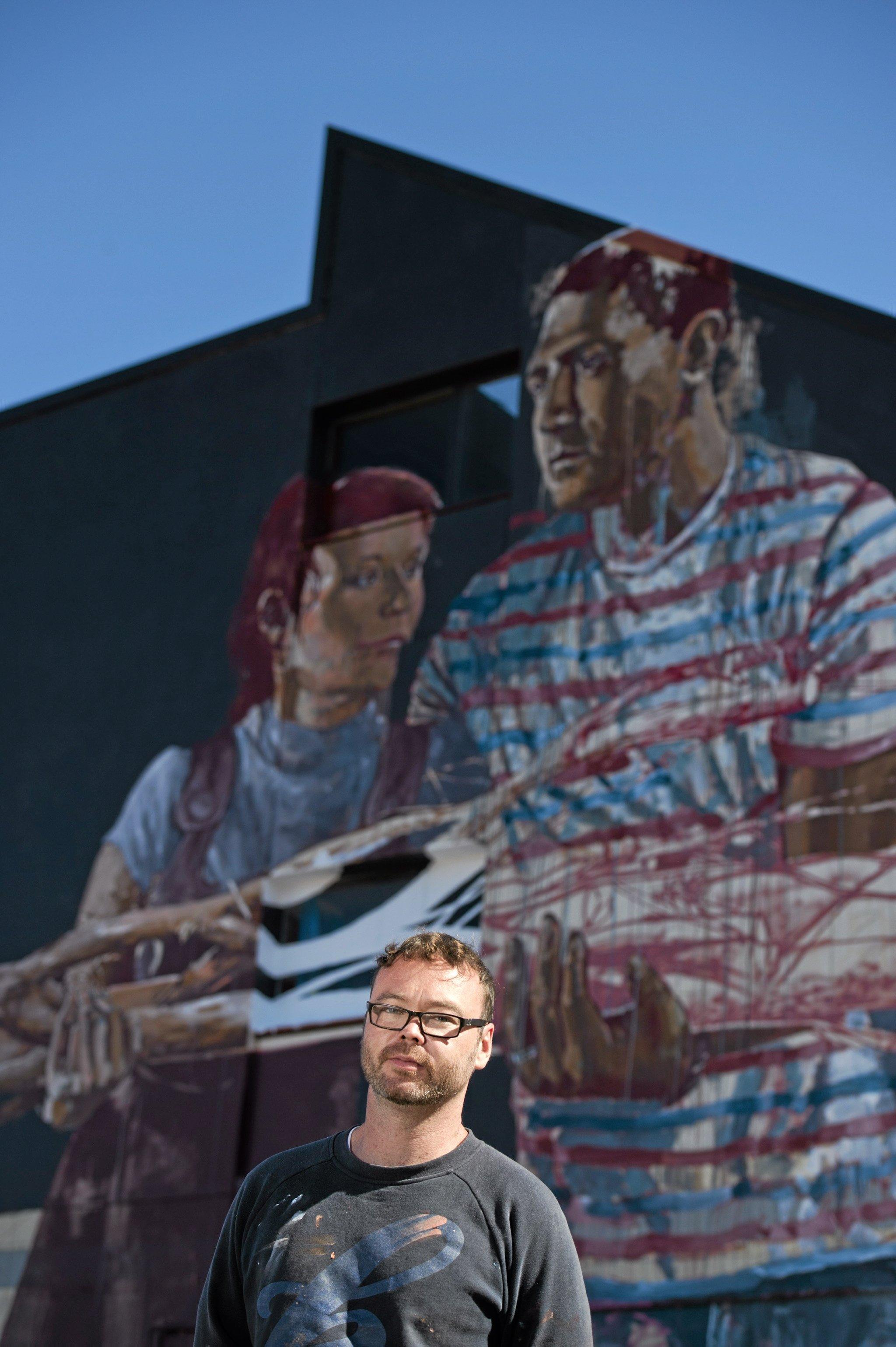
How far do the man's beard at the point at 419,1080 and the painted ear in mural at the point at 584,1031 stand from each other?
7.88 metres

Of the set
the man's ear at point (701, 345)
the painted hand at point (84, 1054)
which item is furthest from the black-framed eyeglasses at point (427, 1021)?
the painted hand at point (84, 1054)

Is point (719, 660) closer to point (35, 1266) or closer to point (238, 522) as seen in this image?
point (238, 522)

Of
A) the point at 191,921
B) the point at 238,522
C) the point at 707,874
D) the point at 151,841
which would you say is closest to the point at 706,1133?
the point at 707,874

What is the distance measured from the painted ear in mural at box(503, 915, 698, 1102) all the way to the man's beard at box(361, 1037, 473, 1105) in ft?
25.9

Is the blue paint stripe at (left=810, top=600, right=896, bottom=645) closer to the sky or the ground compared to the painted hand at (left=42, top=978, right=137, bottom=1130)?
closer to the sky

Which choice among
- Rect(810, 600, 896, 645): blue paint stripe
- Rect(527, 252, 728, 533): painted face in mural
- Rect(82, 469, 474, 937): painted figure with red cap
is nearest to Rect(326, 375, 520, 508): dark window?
Rect(82, 469, 474, 937): painted figure with red cap

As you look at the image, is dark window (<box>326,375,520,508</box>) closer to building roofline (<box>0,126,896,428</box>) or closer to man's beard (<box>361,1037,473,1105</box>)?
building roofline (<box>0,126,896,428</box>)

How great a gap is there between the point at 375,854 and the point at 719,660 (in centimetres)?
327

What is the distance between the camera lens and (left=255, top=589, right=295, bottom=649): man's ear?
13688 mm

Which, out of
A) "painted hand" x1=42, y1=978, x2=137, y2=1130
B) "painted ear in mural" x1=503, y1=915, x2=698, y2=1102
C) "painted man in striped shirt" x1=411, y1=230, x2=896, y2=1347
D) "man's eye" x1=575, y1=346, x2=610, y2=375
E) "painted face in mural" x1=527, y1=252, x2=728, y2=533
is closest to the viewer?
"painted man in striped shirt" x1=411, y1=230, x2=896, y2=1347

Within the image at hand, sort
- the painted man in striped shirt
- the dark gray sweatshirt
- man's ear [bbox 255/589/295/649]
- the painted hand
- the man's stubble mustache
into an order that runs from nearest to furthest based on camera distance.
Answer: the dark gray sweatshirt → the man's stubble mustache → the painted man in striped shirt → the painted hand → man's ear [bbox 255/589/295/649]

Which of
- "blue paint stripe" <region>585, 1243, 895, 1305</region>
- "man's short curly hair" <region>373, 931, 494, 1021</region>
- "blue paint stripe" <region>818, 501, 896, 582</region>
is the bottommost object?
"blue paint stripe" <region>585, 1243, 895, 1305</region>

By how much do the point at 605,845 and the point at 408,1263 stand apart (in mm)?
8611

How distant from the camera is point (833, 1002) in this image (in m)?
9.81
